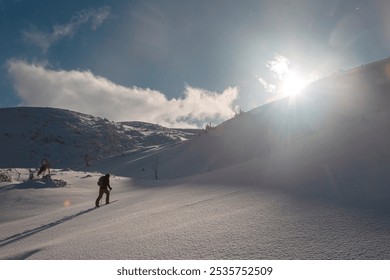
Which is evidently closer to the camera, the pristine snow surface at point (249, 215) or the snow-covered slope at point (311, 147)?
the pristine snow surface at point (249, 215)

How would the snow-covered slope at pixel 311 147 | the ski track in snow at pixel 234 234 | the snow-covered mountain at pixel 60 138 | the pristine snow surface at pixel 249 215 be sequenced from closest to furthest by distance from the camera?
the ski track in snow at pixel 234 234
the pristine snow surface at pixel 249 215
the snow-covered slope at pixel 311 147
the snow-covered mountain at pixel 60 138

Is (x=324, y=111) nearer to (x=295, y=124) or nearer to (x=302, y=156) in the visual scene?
(x=295, y=124)

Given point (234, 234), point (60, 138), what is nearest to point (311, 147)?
point (234, 234)

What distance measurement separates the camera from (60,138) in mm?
47375

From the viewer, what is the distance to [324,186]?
4.53 meters

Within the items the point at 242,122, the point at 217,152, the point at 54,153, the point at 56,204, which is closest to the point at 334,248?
the point at 56,204

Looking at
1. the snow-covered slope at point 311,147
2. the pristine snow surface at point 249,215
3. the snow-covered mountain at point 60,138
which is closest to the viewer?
the pristine snow surface at point 249,215

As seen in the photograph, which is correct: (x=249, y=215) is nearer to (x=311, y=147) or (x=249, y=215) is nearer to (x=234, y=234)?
(x=234, y=234)

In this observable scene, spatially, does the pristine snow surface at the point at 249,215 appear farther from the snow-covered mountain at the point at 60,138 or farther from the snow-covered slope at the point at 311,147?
the snow-covered mountain at the point at 60,138

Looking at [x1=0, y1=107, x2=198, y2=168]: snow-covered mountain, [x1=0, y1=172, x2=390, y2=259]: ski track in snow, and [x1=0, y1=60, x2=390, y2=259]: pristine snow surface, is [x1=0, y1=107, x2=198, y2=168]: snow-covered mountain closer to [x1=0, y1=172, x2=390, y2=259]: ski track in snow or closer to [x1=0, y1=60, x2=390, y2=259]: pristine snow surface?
[x1=0, y1=60, x2=390, y2=259]: pristine snow surface

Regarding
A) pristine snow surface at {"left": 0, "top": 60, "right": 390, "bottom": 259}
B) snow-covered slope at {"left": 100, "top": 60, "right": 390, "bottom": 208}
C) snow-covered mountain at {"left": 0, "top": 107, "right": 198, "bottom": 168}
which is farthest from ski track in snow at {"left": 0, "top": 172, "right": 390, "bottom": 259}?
snow-covered mountain at {"left": 0, "top": 107, "right": 198, "bottom": 168}

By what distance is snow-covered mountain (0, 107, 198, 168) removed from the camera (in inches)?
1640

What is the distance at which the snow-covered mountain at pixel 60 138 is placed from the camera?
41656mm

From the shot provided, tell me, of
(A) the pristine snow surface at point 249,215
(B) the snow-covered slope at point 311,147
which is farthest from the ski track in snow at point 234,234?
(B) the snow-covered slope at point 311,147
